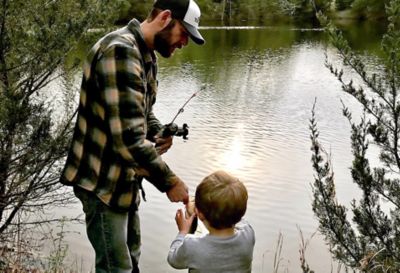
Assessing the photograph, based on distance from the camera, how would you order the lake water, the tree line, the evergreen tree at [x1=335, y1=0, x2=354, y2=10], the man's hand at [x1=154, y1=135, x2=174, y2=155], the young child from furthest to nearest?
the tree line
the evergreen tree at [x1=335, y1=0, x2=354, y2=10]
the lake water
the man's hand at [x1=154, y1=135, x2=174, y2=155]
the young child

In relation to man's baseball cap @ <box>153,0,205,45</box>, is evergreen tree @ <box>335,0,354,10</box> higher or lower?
lower

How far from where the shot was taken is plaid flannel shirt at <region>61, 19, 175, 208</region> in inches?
73.4

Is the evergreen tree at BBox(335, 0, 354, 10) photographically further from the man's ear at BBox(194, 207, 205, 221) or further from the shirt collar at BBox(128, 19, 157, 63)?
the man's ear at BBox(194, 207, 205, 221)

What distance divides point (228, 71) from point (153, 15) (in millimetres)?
18121

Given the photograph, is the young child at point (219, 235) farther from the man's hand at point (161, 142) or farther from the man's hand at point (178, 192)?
the man's hand at point (161, 142)

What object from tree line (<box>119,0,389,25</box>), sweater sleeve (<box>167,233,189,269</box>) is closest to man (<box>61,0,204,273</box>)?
sweater sleeve (<box>167,233,189,269</box>)

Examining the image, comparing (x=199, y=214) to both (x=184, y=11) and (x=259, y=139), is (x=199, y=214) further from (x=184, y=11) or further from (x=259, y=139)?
(x=259, y=139)

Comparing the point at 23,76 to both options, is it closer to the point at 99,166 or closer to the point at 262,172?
the point at 99,166

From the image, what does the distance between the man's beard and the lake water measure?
10.7ft

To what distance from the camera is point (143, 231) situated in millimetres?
7039

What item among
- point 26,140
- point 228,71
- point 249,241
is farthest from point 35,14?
point 228,71

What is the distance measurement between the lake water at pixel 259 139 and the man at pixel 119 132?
130 inches

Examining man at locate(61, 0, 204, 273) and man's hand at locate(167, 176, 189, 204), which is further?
man's hand at locate(167, 176, 189, 204)

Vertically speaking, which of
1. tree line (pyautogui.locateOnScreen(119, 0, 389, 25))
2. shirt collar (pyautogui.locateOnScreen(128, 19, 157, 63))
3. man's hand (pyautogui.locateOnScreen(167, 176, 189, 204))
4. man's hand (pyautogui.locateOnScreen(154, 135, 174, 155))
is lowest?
tree line (pyautogui.locateOnScreen(119, 0, 389, 25))
